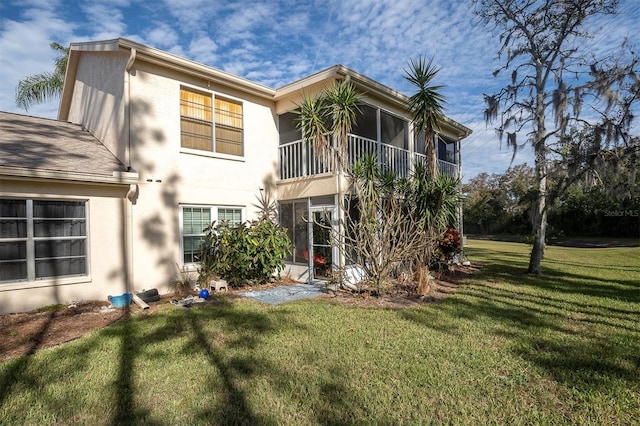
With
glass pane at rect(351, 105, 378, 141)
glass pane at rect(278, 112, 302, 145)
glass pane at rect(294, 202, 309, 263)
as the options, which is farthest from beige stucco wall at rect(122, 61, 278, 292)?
glass pane at rect(351, 105, 378, 141)

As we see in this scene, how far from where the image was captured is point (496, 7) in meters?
12.0

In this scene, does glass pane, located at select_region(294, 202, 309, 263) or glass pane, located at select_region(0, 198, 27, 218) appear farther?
glass pane, located at select_region(294, 202, 309, 263)

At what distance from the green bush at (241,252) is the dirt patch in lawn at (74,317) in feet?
1.52

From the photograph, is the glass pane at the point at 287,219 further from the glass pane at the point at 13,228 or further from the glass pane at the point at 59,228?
the glass pane at the point at 13,228

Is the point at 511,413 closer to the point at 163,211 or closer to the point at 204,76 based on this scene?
the point at 163,211

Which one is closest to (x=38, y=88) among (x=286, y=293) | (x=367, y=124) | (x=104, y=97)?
(x=104, y=97)

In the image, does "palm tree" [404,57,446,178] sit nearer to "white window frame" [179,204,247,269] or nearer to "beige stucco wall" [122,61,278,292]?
"beige stucco wall" [122,61,278,292]

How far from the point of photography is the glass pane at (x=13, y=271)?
22.7 feet

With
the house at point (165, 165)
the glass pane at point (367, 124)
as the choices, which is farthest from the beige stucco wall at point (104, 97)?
the glass pane at point (367, 124)

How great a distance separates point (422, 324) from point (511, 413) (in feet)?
8.97

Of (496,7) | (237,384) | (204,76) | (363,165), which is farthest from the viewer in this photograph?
(496,7)

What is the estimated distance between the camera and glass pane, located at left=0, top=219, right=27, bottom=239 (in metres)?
6.95

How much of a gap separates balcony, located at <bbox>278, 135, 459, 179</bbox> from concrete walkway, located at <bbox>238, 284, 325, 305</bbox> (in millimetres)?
3122

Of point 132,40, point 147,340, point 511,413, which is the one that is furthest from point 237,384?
point 132,40
